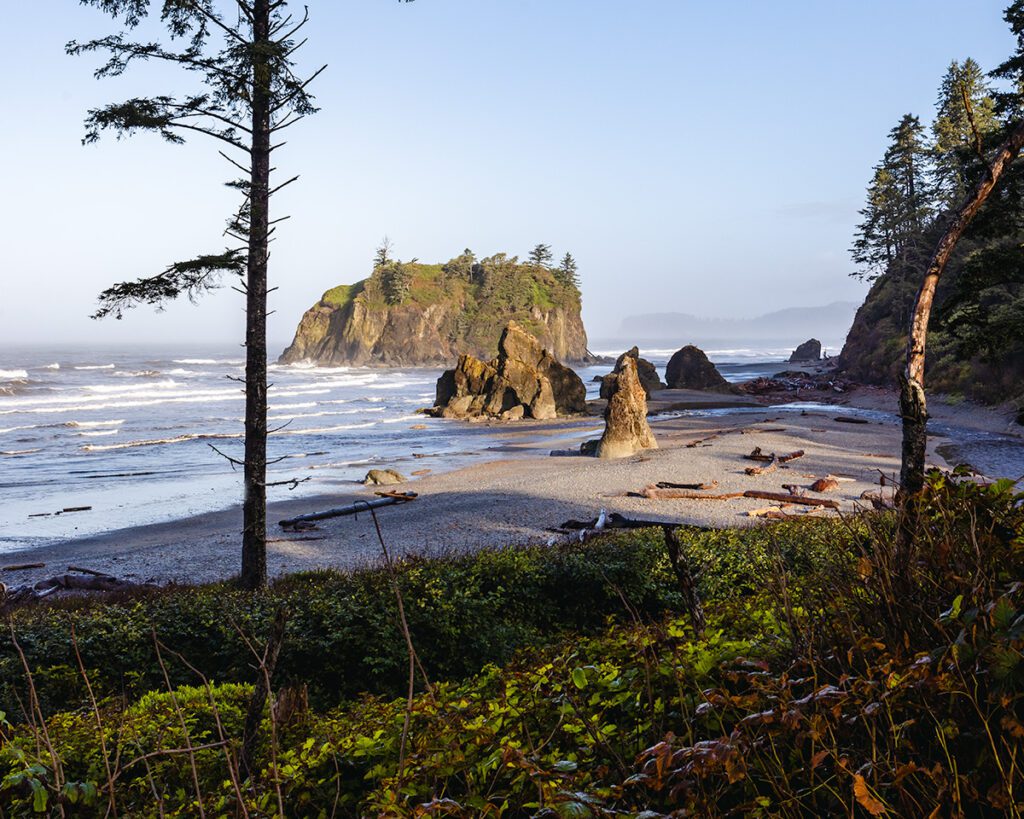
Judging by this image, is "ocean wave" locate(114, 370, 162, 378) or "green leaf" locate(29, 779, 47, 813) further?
"ocean wave" locate(114, 370, 162, 378)

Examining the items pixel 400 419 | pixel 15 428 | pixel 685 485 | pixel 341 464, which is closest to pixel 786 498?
pixel 685 485

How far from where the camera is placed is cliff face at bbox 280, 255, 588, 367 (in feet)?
421

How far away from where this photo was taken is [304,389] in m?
75.2

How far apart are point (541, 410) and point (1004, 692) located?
44.7 metres

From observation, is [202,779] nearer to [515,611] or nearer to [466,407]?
[515,611]

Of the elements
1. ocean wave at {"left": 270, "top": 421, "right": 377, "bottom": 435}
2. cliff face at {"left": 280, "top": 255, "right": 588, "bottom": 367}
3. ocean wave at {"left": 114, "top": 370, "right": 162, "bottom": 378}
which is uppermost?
cliff face at {"left": 280, "top": 255, "right": 588, "bottom": 367}

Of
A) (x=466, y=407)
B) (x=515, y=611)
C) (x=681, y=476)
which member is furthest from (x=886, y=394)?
(x=515, y=611)

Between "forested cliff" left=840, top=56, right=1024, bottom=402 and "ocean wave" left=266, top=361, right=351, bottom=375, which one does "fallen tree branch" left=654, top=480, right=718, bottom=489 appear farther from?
"ocean wave" left=266, top=361, right=351, bottom=375

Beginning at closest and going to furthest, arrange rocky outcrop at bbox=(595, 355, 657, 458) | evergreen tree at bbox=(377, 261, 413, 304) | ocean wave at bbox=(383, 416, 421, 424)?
rocky outcrop at bbox=(595, 355, 657, 458) → ocean wave at bbox=(383, 416, 421, 424) → evergreen tree at bbox=(377, 261, 413, 304)

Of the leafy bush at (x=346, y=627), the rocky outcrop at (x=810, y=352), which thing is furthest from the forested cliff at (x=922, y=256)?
the rocky outcrop at (x=810, y=352)

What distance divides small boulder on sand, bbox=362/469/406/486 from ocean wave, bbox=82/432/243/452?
16722mm

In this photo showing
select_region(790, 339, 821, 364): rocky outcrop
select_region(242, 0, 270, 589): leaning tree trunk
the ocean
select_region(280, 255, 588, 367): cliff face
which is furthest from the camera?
select_region(280, 255, 588, 367): cliff face

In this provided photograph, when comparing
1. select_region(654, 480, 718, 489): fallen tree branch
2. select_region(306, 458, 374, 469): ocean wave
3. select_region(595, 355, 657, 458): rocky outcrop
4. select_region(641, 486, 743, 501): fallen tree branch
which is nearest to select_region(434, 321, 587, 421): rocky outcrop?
select_region(306, 458, 374, 469): ocean wave

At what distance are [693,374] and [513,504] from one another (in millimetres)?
45494
